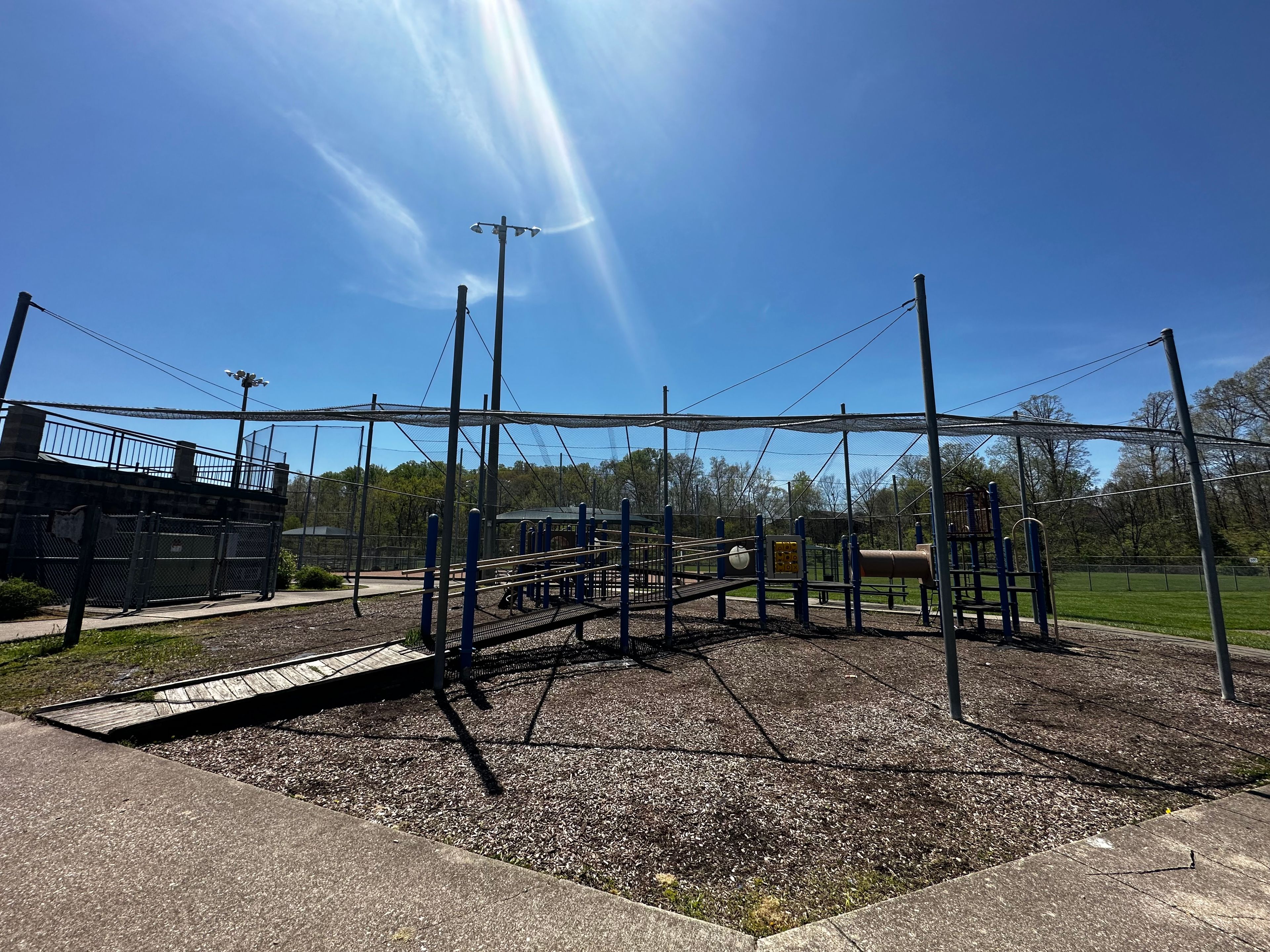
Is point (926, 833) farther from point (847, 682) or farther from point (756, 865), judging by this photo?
point (847, 682)

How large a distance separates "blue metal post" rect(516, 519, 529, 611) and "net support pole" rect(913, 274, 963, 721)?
22.3 feet

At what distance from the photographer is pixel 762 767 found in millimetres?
3523

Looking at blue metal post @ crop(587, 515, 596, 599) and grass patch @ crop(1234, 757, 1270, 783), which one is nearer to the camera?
grass patch @ crop(1234, 757, 1270, 783)

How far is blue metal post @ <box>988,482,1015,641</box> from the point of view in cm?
870

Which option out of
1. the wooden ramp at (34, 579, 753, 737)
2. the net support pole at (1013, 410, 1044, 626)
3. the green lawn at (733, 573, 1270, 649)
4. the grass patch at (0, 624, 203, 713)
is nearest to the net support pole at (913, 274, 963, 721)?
the wooden ramp at (34, 579, 753, 737)

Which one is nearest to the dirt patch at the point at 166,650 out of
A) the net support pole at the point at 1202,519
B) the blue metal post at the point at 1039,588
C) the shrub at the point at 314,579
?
the shrub at the point at 314,579

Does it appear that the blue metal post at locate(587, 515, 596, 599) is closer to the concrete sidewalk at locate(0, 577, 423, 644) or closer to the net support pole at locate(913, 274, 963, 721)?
the concrete sidewalk at locate(0, 577, 423, 644)

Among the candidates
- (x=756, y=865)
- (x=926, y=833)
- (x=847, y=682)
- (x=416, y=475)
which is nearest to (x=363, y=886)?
(x=756, y=865)

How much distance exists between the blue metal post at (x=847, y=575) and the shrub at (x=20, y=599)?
13736 millimetres

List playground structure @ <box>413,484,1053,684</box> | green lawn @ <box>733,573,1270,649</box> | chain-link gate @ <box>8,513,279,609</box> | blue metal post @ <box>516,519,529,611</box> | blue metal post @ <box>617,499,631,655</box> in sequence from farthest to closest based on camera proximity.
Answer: chain-link gate @ <box>8,513,279,609</box>, green lawn @ <box>733,573,1270,649</box>, blue metal post @ <box>516,519,529,611</box>, blue metal post @ <box>617,499,631,655</box>, playground structure @ <box>413,484,1053,684</box>

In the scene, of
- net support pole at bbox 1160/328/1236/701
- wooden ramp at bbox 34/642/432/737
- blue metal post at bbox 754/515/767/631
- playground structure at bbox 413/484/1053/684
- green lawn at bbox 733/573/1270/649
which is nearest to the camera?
wooden ramp at bbox 34/642/432/737

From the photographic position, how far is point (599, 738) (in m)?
4.01

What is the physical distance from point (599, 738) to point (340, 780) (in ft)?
5.55

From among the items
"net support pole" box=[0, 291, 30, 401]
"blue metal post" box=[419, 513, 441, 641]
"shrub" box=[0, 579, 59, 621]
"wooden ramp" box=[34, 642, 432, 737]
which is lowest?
"wooden ramp" box=[34, 642, 432, 737]
